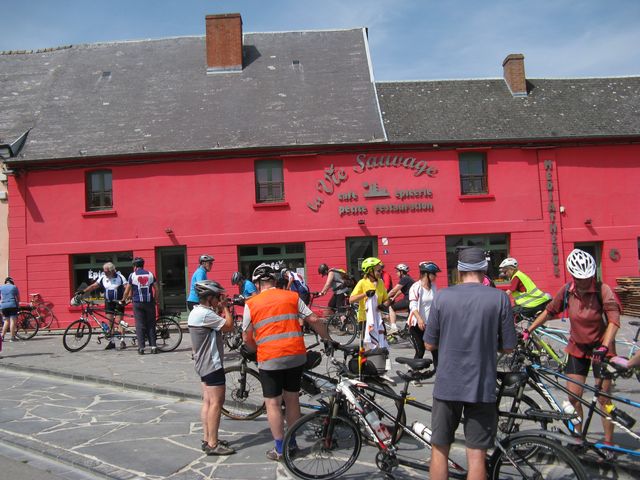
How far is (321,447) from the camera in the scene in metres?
4.80

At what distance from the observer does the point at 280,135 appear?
17.5m

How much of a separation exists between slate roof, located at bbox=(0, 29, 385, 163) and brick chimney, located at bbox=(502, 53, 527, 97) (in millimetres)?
4992

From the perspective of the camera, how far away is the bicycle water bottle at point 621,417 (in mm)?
4480

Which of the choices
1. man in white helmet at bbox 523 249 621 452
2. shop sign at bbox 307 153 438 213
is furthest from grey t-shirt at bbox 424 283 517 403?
shop sign at bbox 307 153 438 213

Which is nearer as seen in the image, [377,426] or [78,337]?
[377,426]

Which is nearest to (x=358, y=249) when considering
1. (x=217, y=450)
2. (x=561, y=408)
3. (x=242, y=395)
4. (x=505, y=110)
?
(x=505, y=110)

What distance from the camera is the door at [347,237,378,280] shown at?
17.5 meters

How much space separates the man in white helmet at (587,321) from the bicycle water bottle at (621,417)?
99 millimetres

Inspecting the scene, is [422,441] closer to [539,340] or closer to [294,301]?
[294,301]

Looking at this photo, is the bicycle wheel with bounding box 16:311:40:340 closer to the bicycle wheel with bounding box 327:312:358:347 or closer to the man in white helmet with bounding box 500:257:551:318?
the bicycle wheel with bounding box 327:312:358:347

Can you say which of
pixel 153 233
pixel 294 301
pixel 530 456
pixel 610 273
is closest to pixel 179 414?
pixel 294 301

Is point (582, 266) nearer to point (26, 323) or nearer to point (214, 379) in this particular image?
point (214, 379)

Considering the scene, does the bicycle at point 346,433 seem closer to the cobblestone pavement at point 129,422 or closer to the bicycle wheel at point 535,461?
the cobblestone pavement at point 129,422

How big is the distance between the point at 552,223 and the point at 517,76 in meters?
5.66
